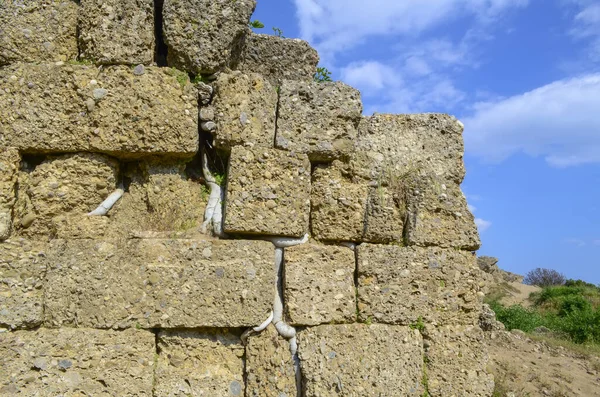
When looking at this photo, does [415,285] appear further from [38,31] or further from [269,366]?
[38,31]

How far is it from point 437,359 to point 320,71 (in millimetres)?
2306

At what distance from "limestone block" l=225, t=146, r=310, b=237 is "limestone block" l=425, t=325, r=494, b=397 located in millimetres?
1198

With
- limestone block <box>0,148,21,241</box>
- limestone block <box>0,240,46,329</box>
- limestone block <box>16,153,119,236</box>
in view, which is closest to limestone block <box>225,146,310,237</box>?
limestone block <box>16,153,119,236</box>

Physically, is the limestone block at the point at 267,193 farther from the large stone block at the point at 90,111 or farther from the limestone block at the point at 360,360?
the limestone block at the point at 360,360

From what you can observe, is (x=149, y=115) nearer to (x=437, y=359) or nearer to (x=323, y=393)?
(x=323, y=393)

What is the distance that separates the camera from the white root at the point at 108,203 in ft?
11.0

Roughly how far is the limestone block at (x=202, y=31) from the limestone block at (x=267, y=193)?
654mm

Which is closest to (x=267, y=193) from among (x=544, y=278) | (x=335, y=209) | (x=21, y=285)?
(x=335, y=209)

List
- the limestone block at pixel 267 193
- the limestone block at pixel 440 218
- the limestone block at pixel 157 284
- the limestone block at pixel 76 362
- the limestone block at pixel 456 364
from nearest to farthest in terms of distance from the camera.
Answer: the limestone block at pixel 76 362, the limestone block at pixel 157 284, the limestone block at pixel 267 193, the limestone block at pixel 456 364, the limestone block at pixel 440 218

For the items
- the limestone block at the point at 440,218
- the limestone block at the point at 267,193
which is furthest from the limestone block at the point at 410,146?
the limestone block at the point at 267,193

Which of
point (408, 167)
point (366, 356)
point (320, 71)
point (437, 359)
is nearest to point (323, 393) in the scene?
point (366, 356)

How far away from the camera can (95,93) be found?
3.29 metres

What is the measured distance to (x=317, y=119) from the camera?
139 inches

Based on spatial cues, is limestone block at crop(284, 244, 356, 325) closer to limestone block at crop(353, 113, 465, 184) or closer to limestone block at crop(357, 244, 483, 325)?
limestone block at crop(357, 244, 483, 325)
